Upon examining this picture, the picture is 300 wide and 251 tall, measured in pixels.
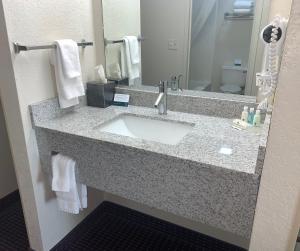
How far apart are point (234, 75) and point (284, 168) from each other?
2.55ft

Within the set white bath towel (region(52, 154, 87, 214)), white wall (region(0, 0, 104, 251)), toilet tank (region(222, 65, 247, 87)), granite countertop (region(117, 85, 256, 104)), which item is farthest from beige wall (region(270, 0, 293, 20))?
white bath towel (region(52, 154, 87, 214))

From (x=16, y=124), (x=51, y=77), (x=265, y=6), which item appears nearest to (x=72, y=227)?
(x=16, y=124)

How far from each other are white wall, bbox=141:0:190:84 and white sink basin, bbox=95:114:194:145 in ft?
0.97

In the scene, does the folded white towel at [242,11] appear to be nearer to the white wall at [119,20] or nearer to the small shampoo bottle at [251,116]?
the small shampoo bottle at [251,116]

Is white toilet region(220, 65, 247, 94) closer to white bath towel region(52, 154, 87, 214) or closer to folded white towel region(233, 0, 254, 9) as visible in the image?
folded white towel region(233, 0, 254, 9)

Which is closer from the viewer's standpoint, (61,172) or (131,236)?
(61,172)

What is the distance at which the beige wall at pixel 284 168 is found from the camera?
2.20ft

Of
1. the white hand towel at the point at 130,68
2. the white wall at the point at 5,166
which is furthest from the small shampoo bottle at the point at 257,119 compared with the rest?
the white wall at the point at 5,166

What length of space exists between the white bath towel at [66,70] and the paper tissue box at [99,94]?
0.17 m

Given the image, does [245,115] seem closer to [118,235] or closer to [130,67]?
[130,67]

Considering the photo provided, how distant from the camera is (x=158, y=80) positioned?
1666 millimetres

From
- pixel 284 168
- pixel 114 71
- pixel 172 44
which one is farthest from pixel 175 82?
pixel 284 168

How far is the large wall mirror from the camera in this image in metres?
1.36

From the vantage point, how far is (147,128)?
1.55 metres
